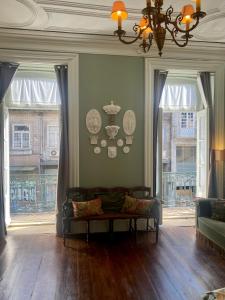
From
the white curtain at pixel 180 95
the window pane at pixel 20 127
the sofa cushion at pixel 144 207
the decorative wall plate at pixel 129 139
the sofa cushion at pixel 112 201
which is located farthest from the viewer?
the window pane at pixel 20 127

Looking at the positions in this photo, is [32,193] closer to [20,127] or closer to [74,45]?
[20,127]

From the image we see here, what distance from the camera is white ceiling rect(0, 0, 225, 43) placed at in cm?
320

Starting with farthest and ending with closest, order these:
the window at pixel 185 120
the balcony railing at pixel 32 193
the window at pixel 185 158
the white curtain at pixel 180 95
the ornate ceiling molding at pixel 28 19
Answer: the window at pixel 185 120 < the window at pixel 185 158 < the balcony railing at pixel 32 193 < the white curtain at pixel 180 95 < the ornate ceiling molding at pixel 28 19

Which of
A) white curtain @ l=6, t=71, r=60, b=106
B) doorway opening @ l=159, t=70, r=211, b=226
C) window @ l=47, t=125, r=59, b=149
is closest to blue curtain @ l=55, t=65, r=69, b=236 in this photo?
white curtain @ l=6, t=71, r=60, b=106

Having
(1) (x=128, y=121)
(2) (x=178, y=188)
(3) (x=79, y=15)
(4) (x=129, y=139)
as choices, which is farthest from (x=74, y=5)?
(2) (x=178, y=188)

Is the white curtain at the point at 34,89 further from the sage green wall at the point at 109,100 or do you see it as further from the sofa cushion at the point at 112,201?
the sofa cushion at the point at 112,201

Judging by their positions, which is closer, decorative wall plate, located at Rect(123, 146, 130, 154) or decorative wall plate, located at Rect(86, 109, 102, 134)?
decorative wall plate, located at Rect(86, 109, 102, 134)

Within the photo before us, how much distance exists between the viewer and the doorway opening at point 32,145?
4.52 m

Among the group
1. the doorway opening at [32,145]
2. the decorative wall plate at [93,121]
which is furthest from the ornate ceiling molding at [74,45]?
the decorative wall plate at [93,121]

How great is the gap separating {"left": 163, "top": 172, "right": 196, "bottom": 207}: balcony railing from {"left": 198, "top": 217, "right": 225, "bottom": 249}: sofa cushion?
2053 mm

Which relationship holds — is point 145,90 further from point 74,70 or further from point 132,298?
point 132,298

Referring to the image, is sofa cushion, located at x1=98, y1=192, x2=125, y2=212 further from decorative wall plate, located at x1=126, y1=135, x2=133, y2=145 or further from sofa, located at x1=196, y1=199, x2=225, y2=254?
sofa, located at x1=196, y1=199, x2=225, y2=254

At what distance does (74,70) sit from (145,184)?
92.0 inches

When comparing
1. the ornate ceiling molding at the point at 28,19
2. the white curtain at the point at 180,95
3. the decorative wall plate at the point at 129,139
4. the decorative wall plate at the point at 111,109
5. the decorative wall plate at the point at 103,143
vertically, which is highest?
the ornate ceiling molding at the point at 28,19
